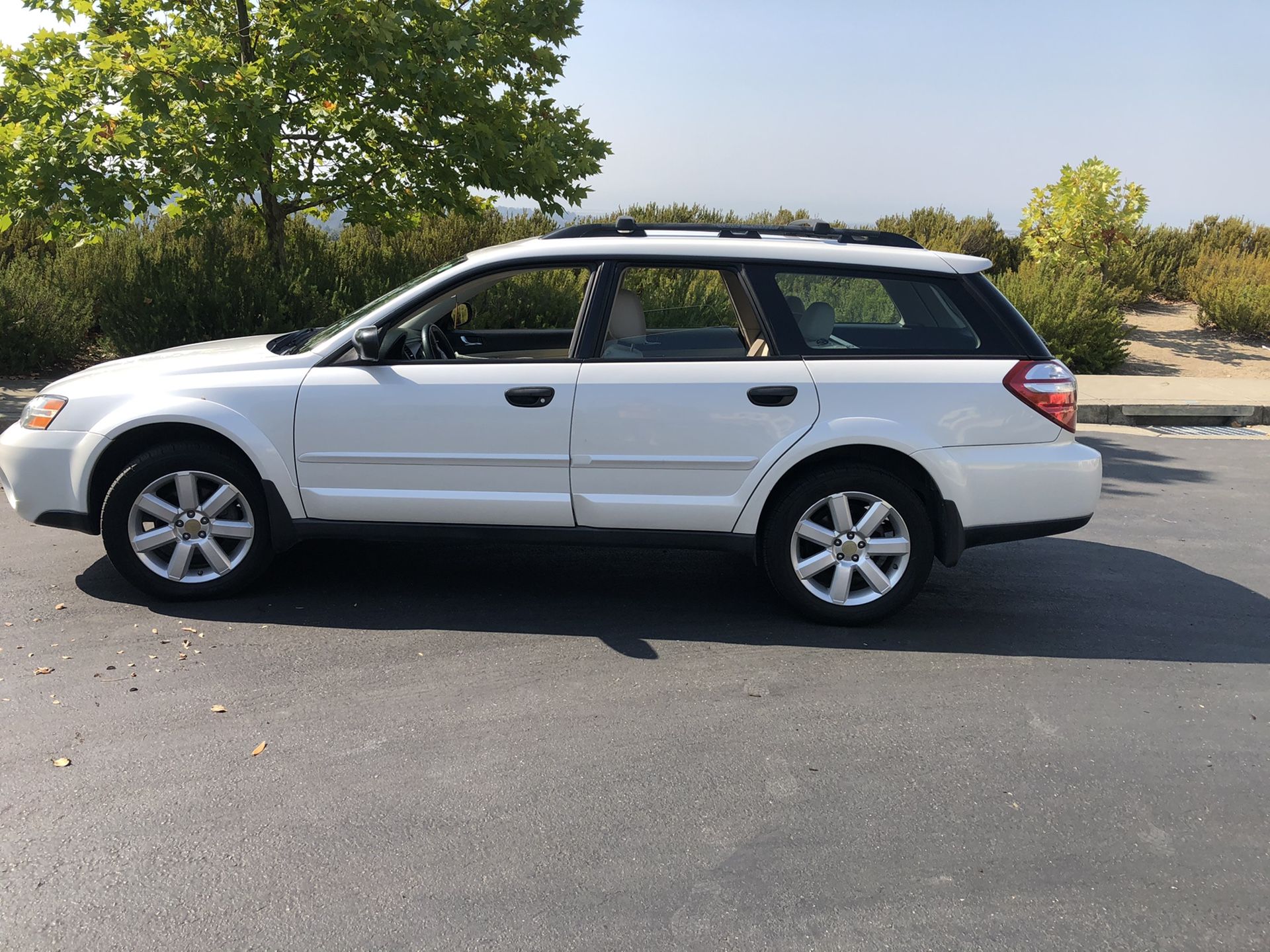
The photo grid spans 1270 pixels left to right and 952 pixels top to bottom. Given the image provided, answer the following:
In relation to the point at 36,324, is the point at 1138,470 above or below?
below

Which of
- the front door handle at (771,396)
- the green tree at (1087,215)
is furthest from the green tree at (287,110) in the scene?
the green tree at (1087,215)

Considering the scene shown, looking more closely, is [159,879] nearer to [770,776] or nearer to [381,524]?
[770,776]

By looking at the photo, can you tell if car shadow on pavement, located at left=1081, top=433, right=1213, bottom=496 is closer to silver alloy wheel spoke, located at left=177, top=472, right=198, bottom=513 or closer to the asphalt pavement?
the asphalt pavement

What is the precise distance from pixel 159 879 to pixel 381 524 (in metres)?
2.30

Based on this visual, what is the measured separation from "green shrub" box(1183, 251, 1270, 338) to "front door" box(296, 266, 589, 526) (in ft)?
51.3

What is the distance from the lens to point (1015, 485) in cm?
493

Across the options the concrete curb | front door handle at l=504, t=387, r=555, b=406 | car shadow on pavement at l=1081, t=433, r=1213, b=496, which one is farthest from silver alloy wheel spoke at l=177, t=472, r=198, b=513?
the concrete curb

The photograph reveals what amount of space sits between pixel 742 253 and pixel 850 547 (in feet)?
4.78

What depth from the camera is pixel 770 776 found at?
3664mm

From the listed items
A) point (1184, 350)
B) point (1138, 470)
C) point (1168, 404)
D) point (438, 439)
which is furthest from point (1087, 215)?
point (438, 439)

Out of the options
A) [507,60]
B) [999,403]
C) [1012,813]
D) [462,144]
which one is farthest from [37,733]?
[507,60]

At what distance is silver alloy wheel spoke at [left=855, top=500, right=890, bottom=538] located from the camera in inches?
193

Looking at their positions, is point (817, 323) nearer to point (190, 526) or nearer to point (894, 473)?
point (894, 473)

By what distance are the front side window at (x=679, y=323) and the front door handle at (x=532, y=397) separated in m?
0.33
